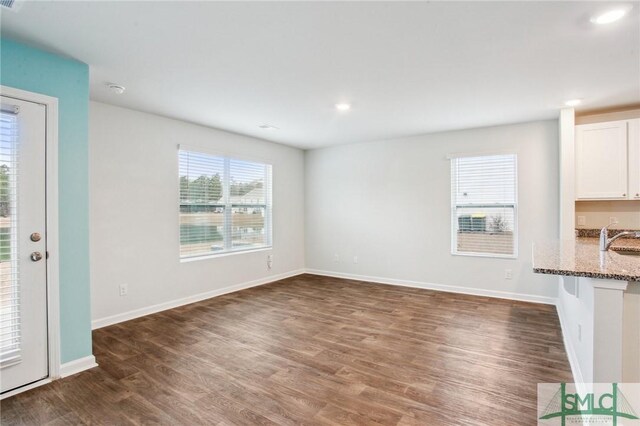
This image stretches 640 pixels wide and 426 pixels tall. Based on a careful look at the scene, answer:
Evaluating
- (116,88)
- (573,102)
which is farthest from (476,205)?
(116,88)

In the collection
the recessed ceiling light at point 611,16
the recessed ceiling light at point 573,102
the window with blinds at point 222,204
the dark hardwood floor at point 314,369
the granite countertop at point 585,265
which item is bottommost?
the dark hardwood floor at point 314,369

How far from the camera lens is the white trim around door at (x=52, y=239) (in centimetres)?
244

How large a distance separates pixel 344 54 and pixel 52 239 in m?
2.68

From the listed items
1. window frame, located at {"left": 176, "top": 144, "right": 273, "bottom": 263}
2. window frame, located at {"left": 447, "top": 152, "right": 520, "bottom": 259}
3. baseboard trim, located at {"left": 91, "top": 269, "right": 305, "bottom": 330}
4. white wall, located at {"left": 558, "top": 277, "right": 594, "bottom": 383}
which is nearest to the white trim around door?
baseboard trim, located at {"left": 91, "top": 269, "right": 305, "bottom": 330}

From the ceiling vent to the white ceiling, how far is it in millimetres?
39

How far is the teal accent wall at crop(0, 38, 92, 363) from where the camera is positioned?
2.50 m

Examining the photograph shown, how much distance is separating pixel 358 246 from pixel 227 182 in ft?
8.64

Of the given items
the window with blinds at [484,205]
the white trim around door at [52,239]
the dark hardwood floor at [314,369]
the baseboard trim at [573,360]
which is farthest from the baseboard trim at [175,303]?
the baseboard trim at [573,360]

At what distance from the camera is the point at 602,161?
12.3 ft

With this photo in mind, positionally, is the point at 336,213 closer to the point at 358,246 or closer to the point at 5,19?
the point at 358,246

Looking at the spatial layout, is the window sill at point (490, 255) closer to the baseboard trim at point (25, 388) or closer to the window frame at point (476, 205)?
the window frame at point (476, 205)

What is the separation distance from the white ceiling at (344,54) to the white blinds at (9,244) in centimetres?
72

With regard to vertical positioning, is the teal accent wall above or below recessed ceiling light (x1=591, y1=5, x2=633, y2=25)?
below

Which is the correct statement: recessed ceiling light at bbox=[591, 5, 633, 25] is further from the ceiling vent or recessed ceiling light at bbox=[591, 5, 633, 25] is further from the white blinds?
the white blinds
